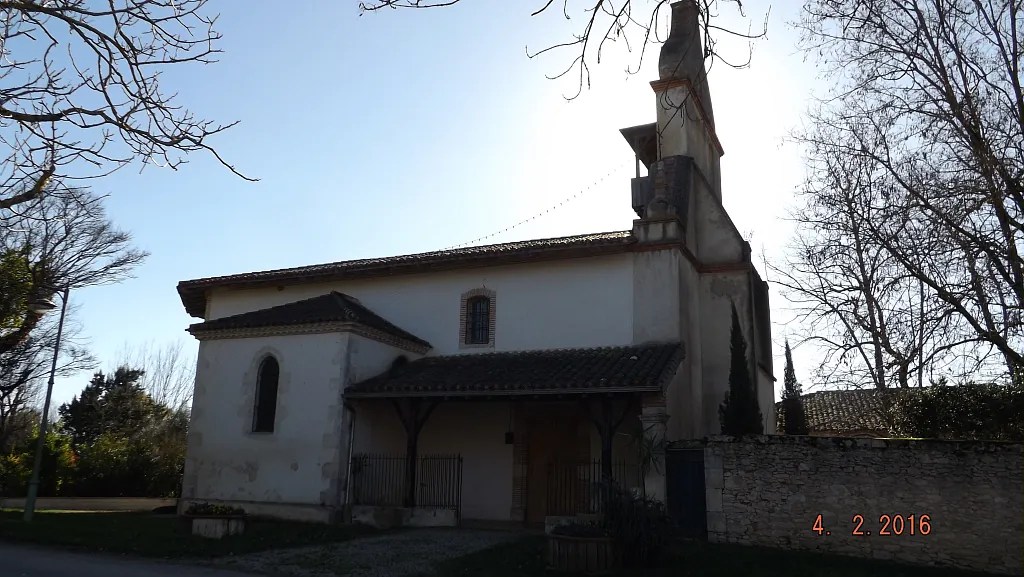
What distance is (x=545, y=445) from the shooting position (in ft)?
54.4

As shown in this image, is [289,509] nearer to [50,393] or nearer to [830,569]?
[50,393]

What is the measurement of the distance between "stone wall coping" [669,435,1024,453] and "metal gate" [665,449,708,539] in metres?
0.42

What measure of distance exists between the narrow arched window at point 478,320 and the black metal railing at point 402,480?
2.96 meters

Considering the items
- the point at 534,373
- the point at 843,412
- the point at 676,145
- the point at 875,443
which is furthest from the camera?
the point at 843,412

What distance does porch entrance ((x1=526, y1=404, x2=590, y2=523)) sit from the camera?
53.3ft

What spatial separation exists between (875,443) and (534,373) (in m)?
6.49

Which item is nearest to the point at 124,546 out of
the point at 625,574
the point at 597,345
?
the point at 625,574

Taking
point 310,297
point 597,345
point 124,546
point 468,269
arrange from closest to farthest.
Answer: point 124,546, point 597,345, point 468,269, point 310,297

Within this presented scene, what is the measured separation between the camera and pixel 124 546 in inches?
482

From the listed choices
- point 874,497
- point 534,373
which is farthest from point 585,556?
point 534,373

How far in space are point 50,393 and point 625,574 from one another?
42.6 feet

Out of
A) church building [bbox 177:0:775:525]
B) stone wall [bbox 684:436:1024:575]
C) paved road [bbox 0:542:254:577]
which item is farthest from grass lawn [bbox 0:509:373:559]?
stone wall [bbox 684:436:1024:575]

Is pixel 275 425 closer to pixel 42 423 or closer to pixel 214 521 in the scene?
pixel 214 521

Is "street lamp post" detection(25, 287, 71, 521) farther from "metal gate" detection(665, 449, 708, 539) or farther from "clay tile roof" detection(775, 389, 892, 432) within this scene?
"clay tile roof" detection(775, 389, 892, 432)
